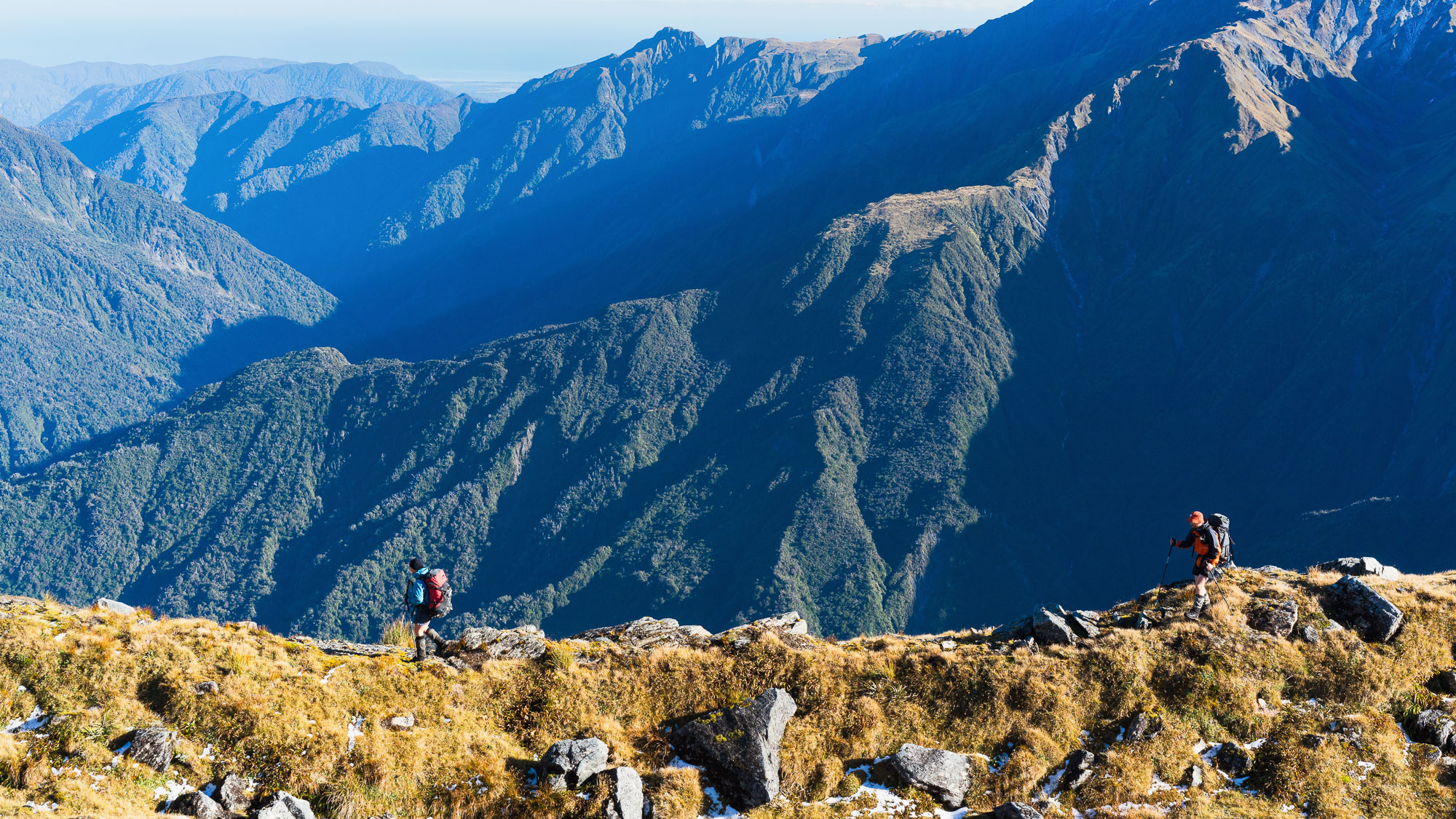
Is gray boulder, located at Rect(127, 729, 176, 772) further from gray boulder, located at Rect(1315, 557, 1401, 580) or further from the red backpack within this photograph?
gray boulder, located at Rect(1315, 557, 1401, 580)

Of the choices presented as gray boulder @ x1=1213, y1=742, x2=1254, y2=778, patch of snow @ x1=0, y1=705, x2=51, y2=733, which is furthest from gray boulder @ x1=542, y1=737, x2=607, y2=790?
gray boulder @ x1=1213, y1=742, x2=1254, y2=778

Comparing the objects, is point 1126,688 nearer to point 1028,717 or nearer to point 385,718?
point 1028,717

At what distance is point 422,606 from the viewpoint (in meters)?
36.5

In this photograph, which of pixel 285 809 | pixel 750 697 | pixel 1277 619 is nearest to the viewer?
pixel 285 809

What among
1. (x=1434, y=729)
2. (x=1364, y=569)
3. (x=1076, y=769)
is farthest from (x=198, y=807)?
(x=1364, y=569)

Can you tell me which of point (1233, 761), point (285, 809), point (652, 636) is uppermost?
point (285, 809)

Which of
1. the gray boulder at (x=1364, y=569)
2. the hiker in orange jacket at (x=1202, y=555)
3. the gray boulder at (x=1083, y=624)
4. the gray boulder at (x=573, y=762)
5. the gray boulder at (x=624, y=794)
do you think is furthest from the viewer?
the gray boulder at (x=1364, y=569)

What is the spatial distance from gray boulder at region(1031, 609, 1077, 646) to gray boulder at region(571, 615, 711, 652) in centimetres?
1521

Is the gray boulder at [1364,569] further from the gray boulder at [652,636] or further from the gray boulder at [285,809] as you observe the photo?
the gray boulder at [285,809]

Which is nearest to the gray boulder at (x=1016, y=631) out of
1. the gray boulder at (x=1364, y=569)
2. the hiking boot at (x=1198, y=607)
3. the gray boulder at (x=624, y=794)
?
the hiking boot at (x=1198, y=607)

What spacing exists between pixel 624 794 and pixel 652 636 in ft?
39.5

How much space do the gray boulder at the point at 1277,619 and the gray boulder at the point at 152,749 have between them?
43976 millimetres

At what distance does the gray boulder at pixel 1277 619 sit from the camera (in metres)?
35.8

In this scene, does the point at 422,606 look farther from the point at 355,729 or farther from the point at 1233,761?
the point at 1233,761
